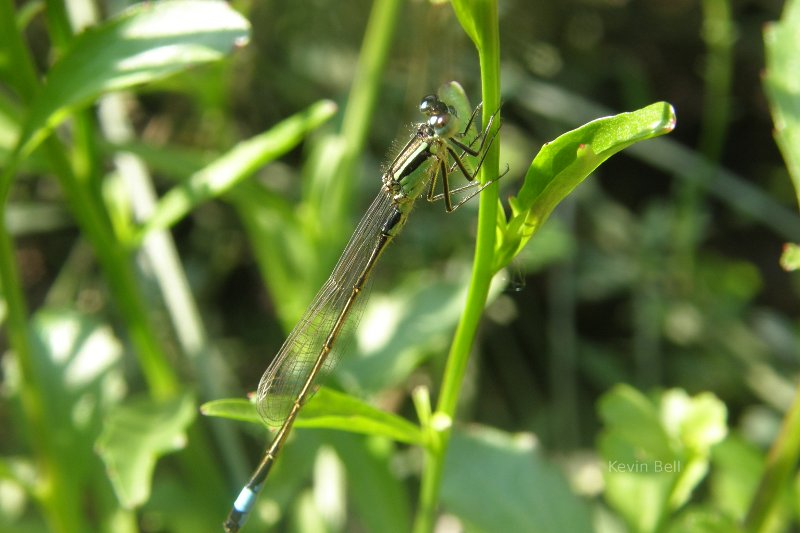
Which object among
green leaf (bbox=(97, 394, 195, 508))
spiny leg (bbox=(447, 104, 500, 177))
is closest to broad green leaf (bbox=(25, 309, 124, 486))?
green leaf (bbox=(97, 394, 195, 508))

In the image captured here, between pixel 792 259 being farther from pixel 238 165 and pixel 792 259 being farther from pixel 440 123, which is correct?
pixel 238 165

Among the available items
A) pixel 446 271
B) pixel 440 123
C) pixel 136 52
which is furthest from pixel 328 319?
pixel 136 52

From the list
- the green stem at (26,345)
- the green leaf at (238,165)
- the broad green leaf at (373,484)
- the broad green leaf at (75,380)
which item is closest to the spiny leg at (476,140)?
the green leaf at (238,165)

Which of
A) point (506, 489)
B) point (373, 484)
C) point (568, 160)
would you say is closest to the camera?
point (568, 160)

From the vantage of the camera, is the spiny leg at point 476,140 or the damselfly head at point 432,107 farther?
the damselfly head at point 432,107

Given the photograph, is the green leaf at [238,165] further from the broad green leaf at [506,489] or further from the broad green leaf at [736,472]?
the broad green leaf at [736,472]

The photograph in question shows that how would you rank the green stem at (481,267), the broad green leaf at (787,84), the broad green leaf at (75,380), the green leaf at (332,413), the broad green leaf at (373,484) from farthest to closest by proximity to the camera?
the broad green leaf at (75,380), the broad green leaf at (373,484), the broad green leaf at (787,84), the green leaf at (332,413), the green stem at (481,267)
